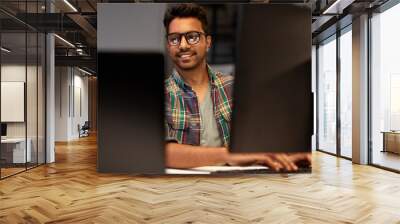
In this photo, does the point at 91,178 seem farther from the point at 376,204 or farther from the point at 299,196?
the point at 376,204

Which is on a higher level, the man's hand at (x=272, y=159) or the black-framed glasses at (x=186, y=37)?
the black-framed glasses at (x=186, y=37)

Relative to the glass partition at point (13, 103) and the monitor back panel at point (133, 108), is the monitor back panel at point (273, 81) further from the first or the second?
the glass partition at point (13, 103)

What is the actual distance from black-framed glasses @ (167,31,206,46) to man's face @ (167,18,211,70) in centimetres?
3

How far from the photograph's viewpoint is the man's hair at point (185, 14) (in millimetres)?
6625

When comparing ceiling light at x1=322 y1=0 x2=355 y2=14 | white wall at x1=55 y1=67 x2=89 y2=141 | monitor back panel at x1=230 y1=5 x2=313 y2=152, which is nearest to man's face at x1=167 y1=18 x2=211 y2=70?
monitor back panel at x1=230 y1=5 x2=313 y2=152

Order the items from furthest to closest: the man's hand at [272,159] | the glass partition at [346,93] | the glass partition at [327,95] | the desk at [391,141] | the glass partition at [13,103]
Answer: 1. the glass partition at [327,95]
2. the glass partition at [346,93]
3. the desk at [391,141]
4. the man's hand at [272,159]
5. the glass partition at [13,103]

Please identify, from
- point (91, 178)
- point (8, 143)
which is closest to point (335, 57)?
point (91, 178)

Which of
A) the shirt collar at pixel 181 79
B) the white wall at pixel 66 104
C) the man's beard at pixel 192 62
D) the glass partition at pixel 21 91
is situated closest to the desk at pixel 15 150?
the glass partition at pixel 21 91

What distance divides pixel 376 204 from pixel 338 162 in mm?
4036

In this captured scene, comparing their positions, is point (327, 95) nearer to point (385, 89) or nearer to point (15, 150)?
point (385, 89)

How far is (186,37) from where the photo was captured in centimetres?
662

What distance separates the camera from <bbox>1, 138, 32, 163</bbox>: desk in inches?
259

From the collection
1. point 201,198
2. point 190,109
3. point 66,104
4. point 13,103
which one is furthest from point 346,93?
point 66,104

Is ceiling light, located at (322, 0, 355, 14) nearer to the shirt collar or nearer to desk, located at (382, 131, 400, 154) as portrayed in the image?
the shirt collar
